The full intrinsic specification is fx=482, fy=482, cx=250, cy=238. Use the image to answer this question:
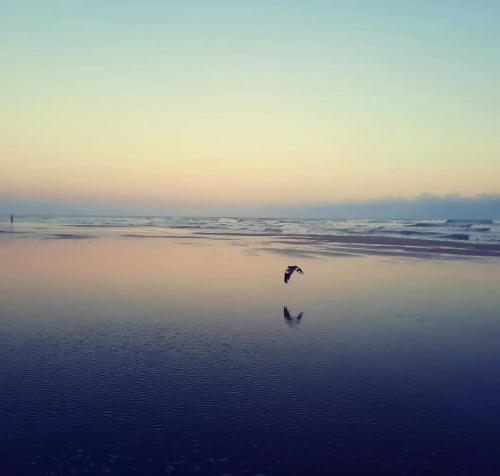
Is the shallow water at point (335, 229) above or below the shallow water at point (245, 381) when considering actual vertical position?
above

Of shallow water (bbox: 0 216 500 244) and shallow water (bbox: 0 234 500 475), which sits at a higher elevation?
shallow water (bbox: 0 216 500 244)

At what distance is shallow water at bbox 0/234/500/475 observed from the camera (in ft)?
23.0

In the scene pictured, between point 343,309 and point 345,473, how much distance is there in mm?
9969

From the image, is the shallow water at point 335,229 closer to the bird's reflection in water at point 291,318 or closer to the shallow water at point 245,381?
the shallow water at point 245,381

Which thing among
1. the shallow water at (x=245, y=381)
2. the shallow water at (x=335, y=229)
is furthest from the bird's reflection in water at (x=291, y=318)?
the shallow water at (x=335, y=229)

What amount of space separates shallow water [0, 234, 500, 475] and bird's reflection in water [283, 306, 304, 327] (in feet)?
0.41

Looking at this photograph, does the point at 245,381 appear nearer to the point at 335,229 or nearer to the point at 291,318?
the point at 291,318

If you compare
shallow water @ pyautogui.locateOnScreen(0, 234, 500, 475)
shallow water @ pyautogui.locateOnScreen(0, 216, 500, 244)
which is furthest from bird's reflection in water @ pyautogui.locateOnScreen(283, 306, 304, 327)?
shallow water @ pyautogui.locateOnScreen(0, 216, 500, 244)

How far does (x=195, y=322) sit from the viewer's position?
14.1 m

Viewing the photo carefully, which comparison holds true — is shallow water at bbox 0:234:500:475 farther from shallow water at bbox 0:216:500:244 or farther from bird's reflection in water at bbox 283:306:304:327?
shallow water at bbox 0:216:500:244

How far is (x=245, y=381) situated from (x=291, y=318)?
5552 millimetres

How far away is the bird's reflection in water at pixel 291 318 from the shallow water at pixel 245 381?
12 cm

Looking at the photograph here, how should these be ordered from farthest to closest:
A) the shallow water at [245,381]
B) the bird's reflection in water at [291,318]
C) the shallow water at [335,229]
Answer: the shallow water at [335,229], the bird's reflection in water at [291,318], the shallow water at [245,381]

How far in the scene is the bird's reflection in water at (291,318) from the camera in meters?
14.3
